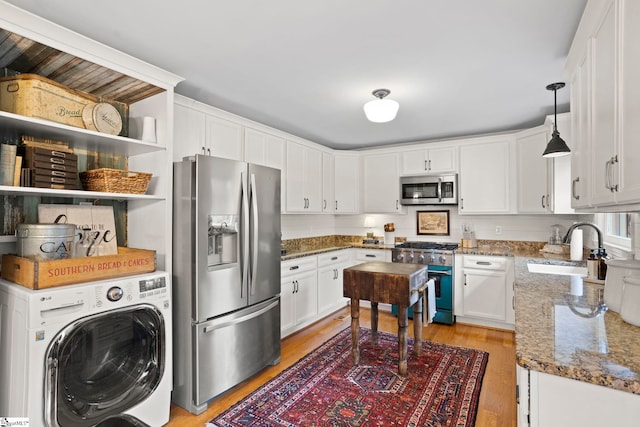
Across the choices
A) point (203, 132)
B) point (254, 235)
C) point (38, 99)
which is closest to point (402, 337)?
point (254, 235)

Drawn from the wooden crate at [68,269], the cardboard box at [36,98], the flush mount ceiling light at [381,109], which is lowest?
the wooden crate at [68,269]

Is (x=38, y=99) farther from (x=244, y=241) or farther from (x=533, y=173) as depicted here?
(x=533, y=173)

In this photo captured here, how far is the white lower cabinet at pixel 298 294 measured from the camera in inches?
138


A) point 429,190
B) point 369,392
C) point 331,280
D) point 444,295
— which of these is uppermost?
point 429,190

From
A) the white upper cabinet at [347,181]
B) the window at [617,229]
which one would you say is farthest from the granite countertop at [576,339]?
the white upper cabinet at [347,181]

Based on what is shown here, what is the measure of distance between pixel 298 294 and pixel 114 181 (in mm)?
2239

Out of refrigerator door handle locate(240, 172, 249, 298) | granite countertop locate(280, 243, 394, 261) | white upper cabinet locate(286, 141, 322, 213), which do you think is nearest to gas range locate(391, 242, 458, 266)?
granite countertop locate(280, 243, 394, 261)

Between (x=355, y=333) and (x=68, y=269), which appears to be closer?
(x=68, y=269)

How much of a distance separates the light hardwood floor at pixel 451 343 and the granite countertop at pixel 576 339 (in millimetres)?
1006

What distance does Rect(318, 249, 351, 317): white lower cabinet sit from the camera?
13.6 ft

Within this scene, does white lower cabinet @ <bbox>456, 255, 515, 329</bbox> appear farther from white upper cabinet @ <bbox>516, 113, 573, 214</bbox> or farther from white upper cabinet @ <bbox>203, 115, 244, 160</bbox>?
white upper cabinet @ <bbox>203, 115, 244, 160</bbox>

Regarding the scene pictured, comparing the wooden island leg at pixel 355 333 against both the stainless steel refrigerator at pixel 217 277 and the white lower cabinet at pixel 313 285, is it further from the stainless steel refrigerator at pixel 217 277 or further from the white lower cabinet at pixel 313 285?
the white lower cabinet at pixel 313 285

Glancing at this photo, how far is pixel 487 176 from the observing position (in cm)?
415

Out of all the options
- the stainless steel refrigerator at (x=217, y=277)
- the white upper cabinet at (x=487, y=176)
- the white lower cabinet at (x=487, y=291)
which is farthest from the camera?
the white upper cabinet at (x=487, y=176)
